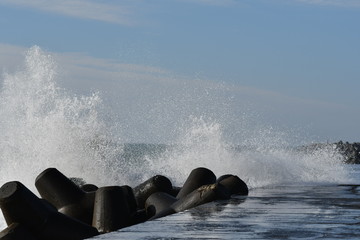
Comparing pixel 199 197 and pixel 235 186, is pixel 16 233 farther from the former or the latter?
pixel 235 186

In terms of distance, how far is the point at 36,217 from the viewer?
6.29m

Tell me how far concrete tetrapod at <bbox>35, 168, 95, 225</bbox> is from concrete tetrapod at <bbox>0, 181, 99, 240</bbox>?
92cm

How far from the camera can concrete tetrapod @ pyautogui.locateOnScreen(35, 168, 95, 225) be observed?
7.40 metres

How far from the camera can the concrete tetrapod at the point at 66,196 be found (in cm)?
740

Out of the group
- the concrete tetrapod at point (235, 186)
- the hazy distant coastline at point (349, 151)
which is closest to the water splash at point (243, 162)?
the concrete tetrapod at point (235, 186)

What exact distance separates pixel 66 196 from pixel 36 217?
129cm

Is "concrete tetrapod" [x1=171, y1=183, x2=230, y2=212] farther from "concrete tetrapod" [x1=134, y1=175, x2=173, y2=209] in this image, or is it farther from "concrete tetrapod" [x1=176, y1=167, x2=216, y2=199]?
"concrete tetrapod" [x1=134, y1=175, x2=173, y2=209]

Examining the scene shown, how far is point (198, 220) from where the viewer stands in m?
5.27

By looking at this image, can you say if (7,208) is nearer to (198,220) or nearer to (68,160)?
(198,220)

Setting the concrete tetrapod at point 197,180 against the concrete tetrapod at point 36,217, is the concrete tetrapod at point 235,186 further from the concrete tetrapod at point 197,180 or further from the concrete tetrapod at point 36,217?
the concrete tetrapod at point 36,217

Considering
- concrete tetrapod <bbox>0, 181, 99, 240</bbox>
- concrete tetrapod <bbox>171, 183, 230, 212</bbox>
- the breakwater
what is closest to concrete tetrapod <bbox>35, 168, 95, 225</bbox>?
the breakwater

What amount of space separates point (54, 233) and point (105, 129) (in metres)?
9.46

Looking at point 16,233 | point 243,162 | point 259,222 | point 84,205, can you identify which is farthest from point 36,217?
point 243,162

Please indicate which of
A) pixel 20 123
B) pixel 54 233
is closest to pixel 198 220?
pixel 54 233
